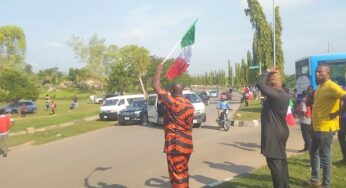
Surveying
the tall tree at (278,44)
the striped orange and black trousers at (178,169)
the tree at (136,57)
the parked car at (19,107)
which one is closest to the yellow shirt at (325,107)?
the striped orange and black trousers at (178,169)

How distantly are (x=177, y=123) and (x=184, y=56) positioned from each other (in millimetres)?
1938

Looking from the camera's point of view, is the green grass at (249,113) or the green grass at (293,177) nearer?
the green grass at (293,177)

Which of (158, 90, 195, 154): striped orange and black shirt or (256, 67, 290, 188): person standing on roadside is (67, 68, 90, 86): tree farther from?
(256, 67, 290, 188): person standing on roadside

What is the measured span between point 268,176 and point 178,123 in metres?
2.86

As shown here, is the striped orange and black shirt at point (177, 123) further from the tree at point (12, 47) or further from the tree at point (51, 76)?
the tree at point (51, 76)

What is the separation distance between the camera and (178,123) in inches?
244

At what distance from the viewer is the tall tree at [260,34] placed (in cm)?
4228

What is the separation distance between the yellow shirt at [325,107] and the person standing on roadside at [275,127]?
1.11 m

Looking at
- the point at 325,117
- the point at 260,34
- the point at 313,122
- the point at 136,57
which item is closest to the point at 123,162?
the point at 313,122

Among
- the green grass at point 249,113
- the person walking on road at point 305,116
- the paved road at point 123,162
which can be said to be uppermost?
the person walking on road at point 305,116

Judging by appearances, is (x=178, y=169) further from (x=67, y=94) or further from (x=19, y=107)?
(x=67, y=94)

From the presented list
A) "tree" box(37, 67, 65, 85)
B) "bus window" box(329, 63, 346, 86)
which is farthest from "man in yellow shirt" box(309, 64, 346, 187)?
"tree" box(37, 67, 65, 85)

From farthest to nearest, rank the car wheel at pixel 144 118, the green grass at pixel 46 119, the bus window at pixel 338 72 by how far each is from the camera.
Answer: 1. the green grass at pixel 46 119
2. the car wheel at pixel 144 118
3. the bus window at pixel 338 72

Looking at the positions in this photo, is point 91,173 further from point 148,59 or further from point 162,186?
point 148,59
